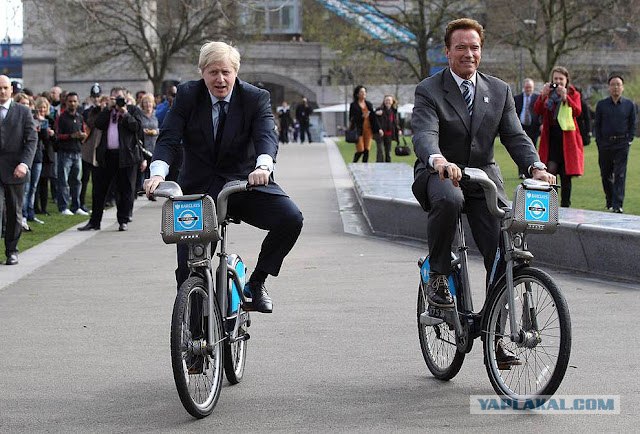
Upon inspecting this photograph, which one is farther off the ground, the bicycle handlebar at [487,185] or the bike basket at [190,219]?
the bicycle handlebar at [487,185]

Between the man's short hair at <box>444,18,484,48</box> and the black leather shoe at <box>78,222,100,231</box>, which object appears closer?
the man's short hair at <box>444,18,484,48</box>

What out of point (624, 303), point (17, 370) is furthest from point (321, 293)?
point (17, 370)

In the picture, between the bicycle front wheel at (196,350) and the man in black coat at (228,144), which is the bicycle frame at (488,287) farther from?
the bicycle front wheel at (196,350)

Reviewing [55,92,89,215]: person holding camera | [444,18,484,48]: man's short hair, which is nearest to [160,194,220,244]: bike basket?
[444,18,484,48]: man's short hair

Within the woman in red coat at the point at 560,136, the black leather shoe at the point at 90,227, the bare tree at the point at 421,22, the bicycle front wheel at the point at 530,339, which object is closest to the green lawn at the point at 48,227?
the black leather shoe at the point at 90,227

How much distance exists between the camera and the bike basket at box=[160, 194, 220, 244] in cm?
664

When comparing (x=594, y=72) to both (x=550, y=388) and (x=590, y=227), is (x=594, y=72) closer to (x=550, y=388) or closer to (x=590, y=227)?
(x=590, y=227)

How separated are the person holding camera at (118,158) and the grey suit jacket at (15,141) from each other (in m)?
4.16

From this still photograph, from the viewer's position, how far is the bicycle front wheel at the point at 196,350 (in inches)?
246

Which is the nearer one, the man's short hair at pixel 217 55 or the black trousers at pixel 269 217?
the man's short hair at pixel 217 55

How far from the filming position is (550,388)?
6.34 meters

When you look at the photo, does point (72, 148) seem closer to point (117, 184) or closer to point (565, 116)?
point (117, 184)

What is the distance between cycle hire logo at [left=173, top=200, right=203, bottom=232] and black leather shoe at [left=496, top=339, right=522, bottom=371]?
5.08 ft

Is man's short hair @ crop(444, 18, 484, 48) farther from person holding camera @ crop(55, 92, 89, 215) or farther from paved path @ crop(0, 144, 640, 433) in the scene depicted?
person holding camera @ crop(55, 92, 89, 215)
